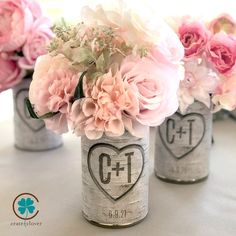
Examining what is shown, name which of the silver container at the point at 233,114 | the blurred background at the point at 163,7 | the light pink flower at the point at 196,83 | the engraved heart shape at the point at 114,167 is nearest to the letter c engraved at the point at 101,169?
the engraved heart shape at the point at 114,167

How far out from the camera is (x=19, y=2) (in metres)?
1.07

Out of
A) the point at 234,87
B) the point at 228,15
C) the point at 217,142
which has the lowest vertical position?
the point at 217,142

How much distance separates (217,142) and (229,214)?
0.39m

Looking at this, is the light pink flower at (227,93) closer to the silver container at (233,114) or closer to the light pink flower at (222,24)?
the light pink flower at (222,24)

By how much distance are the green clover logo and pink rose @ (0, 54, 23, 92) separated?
0.30m

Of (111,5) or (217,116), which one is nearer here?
(111,5)

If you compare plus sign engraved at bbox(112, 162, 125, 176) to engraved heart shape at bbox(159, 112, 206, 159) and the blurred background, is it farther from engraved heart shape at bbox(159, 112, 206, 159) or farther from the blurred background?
the blurred background

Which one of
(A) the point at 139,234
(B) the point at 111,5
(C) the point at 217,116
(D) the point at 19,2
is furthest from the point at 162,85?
(C) the point at 217,116

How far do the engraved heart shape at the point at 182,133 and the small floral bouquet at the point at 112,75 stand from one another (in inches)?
7.8

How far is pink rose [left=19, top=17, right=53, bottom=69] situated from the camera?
1.09m

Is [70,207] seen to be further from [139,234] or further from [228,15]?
[228,15]
